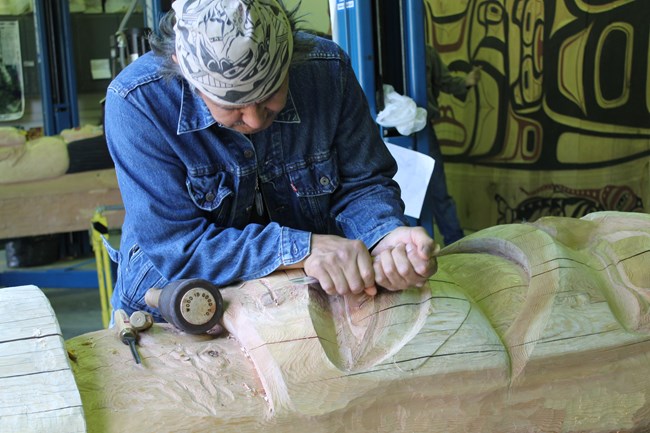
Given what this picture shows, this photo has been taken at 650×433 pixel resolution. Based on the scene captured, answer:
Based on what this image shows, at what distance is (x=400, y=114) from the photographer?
11.8 ft

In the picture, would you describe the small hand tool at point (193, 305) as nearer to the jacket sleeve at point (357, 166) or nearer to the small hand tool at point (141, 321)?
the small hand tool at point (141, 321)

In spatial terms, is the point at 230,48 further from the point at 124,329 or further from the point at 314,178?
the point at 124,329

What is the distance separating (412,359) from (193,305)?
49 cm

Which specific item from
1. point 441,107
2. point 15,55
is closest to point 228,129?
point 441,107

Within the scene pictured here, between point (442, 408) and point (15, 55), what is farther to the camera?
point (15, 55)

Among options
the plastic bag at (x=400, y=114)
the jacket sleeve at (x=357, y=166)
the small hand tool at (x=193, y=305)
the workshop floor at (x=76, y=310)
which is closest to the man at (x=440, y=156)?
the plastic bag at (x=400, y=114)

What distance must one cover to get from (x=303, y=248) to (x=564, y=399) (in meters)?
0.67

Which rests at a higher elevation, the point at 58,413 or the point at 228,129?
the point at 228,129

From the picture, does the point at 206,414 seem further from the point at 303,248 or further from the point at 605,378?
the point at 605,378

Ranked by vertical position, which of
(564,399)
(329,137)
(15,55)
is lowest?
(564,399)

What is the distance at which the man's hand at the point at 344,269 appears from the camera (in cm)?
168

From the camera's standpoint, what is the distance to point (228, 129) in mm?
1899

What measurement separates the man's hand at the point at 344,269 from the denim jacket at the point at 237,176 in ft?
0.22

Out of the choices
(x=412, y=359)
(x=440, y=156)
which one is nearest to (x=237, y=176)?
(x=412, y=359)
